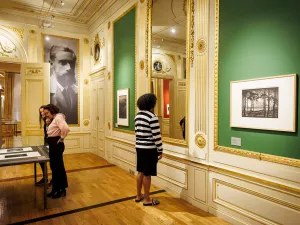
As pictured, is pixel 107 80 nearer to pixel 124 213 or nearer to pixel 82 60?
pixel 82 60

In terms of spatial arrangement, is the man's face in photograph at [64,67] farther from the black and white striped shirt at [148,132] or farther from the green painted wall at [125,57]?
the black and white striped shirt at [148,132]

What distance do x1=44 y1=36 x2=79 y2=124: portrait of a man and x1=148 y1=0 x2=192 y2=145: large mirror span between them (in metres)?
3.87

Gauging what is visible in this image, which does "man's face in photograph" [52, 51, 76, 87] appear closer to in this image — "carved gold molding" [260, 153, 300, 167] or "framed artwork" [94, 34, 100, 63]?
"framed artwork" [94, 34, 100, 63]

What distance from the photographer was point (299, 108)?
7.32ft

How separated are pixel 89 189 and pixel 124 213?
120cm

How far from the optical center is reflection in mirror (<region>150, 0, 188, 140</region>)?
3.73m

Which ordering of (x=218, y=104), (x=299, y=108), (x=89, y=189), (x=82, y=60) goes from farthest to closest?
(x=82, y=60) → (x=89, y=189) → (x=218, y=104) → (x=299, y=108)

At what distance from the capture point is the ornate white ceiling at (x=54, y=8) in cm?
618

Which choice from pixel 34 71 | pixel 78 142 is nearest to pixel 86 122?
pixel 78 142

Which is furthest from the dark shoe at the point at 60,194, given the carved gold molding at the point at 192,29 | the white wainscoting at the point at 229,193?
the carved gold molding at the point at 192,29

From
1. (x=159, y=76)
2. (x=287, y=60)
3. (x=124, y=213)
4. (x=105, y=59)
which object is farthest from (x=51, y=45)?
(x=287, y=60)

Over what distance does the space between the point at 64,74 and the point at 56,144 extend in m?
4.19

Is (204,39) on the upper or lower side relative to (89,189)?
upper

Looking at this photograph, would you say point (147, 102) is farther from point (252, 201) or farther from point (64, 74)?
point (64, 74)
